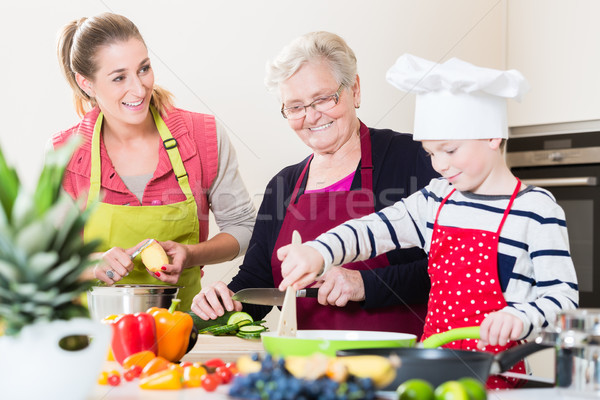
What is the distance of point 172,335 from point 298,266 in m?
0.24

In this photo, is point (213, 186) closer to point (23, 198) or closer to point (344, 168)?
point (344, 168)

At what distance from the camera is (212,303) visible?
5.04ft

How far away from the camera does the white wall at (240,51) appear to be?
2.12 meters

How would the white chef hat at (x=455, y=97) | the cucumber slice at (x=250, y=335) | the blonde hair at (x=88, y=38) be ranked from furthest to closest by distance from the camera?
the blonde hair at (x=88, y=38)
the cucumber slice at (x=250, y=335)
the white chef hat at (x=455, y=97)

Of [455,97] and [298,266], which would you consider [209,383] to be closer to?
[298,266]

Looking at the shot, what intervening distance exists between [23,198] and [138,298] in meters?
0.74

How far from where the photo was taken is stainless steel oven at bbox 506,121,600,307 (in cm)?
265

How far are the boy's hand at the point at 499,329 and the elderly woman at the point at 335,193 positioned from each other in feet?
1.70

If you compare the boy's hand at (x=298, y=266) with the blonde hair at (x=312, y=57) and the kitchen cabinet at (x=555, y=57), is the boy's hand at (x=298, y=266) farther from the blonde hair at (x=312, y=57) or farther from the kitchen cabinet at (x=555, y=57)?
the kitchen cabinet at (x=555, y=57)

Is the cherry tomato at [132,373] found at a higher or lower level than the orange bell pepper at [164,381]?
lower

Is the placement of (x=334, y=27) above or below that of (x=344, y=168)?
above

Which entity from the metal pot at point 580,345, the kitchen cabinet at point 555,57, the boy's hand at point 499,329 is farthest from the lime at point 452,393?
the kitchen cabinet at point 555,57

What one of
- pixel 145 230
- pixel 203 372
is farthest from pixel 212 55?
pixel 203 372

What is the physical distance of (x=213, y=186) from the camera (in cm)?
208
